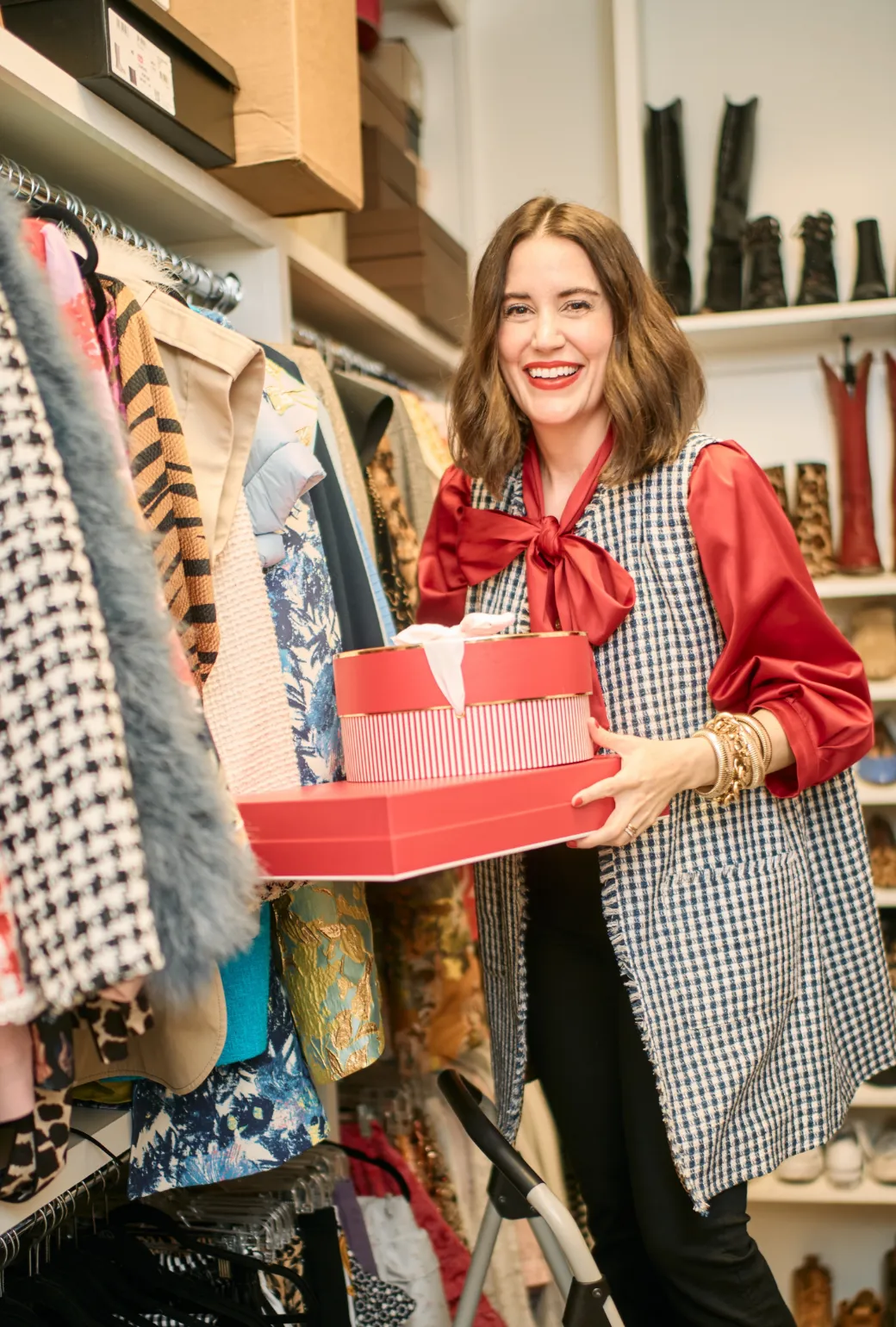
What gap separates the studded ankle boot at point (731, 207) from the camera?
2.37 meters

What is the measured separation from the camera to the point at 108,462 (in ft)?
2.37

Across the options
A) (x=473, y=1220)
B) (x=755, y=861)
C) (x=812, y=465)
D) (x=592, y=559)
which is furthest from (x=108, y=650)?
(x=812, y=465)

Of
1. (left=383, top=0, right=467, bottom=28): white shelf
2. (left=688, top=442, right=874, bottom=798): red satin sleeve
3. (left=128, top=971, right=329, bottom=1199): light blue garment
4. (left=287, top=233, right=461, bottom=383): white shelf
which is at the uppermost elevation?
(left=383, top=0, right=467, bottom=28): white shelf

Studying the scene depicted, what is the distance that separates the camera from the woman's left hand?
1.11 metres

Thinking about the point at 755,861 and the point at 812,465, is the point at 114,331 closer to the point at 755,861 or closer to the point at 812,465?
the point at 755,861

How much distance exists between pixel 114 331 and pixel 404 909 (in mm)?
1080

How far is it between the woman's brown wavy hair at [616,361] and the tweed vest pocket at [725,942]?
1.43 ft

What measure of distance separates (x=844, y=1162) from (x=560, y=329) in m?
1.65

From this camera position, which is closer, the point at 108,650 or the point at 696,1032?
the point at 108,650

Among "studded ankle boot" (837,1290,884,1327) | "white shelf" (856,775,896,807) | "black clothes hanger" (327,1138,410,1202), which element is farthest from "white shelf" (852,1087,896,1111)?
"black clothes hanger" (327,1138,410,1202)

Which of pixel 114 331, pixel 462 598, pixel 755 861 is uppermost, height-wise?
pixel 114 331

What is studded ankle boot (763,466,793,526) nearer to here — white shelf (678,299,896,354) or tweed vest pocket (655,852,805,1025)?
white shelf (678,299,896,354)

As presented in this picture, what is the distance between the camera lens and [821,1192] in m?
2.22

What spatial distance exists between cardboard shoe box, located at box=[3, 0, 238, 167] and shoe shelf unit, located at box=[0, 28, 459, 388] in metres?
0.02
